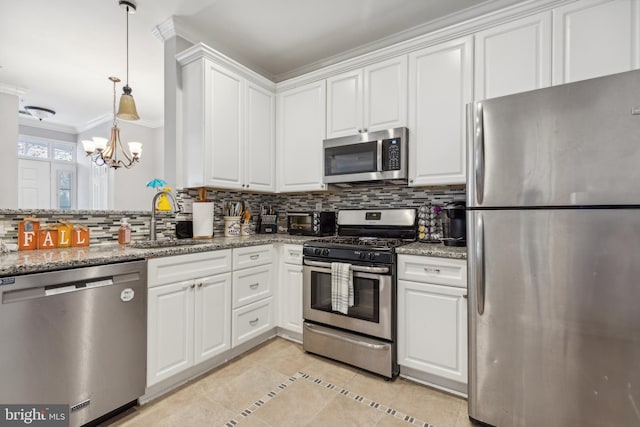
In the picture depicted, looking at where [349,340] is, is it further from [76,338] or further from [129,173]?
[129,173]

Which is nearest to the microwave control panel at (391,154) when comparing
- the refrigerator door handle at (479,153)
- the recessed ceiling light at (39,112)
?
the refrigerator door handle at (479,153)

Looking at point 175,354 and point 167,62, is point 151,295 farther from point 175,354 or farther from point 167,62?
point 167,62

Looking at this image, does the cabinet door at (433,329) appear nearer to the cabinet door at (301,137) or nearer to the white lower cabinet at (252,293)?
the white lower cabinet at (252,293)

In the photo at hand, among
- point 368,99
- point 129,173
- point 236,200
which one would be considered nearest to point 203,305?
point 236,200

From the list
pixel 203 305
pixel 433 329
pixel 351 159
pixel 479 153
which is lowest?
pixel 433 329

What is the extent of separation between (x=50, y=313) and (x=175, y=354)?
736mm

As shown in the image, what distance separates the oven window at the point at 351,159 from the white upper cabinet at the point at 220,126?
2.30ft

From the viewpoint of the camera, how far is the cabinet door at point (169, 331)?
5.59 feet

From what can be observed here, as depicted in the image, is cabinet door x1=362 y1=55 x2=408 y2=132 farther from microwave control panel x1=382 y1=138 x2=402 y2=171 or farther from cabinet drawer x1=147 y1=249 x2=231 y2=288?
cabinet drawer x1=147 y1=249 x2=231 y2=288

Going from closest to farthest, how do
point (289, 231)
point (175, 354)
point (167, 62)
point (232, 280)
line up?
point (175, 354)
point (232, 280)
point (167, 62)
point (289, 231)

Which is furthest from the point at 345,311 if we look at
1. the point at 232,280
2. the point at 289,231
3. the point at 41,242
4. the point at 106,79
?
the point at 106,79

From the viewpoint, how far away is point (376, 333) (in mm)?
1979

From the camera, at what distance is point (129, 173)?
18.0 feet
